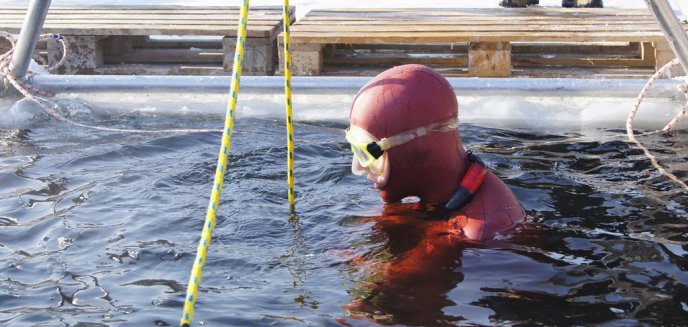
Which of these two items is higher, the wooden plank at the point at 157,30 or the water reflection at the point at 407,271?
the wooden plank at the point at 157,30

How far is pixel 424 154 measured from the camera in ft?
11.4

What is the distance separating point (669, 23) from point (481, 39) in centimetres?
191

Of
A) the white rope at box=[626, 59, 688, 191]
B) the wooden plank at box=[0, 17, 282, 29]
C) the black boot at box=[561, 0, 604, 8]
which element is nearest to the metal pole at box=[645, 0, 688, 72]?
the white rope at box=[626, 59, 688, 191]

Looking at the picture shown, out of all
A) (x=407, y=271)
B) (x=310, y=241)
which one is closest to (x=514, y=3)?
(x=310, y=241)

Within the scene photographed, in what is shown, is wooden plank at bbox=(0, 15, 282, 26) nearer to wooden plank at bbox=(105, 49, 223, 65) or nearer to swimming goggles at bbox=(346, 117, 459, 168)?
wooden plank at bbox=(105, 49, 223, 65)

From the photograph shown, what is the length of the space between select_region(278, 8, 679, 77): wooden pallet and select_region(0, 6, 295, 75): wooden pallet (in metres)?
0.36

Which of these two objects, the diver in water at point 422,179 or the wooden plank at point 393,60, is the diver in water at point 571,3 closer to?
the wooden plank at point 393,60

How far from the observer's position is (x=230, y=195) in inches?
177

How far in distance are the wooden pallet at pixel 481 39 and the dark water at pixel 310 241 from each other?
4.39ft

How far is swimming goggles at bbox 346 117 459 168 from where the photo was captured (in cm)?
343

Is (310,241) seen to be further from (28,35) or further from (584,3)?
(584,3)

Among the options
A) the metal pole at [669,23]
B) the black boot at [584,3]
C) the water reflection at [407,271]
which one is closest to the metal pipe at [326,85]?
the metal pole at [669,23]

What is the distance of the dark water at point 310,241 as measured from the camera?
10.4ft

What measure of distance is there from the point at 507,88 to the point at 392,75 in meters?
2.36
